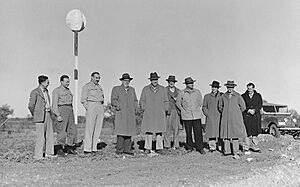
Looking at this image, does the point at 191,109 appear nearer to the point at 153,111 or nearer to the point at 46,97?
the point at 153,111

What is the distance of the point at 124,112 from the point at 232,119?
257cm

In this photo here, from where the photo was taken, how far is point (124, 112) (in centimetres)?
1199

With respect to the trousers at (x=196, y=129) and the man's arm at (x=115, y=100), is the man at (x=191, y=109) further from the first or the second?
the man's arm at (x=115, y=100)

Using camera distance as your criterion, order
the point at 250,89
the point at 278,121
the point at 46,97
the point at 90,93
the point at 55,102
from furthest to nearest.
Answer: the point at 278,121 < the point at 250,89 < the point at 90,93 < the point at 55,102 < the point at 46,97

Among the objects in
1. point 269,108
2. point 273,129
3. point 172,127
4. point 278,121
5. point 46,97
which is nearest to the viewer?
point 46,97

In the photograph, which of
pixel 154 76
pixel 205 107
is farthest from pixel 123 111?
pixel 205 107

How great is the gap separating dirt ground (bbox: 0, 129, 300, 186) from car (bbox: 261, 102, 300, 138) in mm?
11113

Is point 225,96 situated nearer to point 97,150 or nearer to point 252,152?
point 252,152

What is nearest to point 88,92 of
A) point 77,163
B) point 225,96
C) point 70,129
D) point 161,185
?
point 70,129

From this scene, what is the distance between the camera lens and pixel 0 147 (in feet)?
44.7

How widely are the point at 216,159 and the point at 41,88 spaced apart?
4255mm

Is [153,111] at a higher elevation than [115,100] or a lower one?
lower

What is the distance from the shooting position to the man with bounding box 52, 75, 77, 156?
11828mm

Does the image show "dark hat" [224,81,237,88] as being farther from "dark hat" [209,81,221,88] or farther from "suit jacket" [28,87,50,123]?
"suit jacket" [28,87,50,123]
